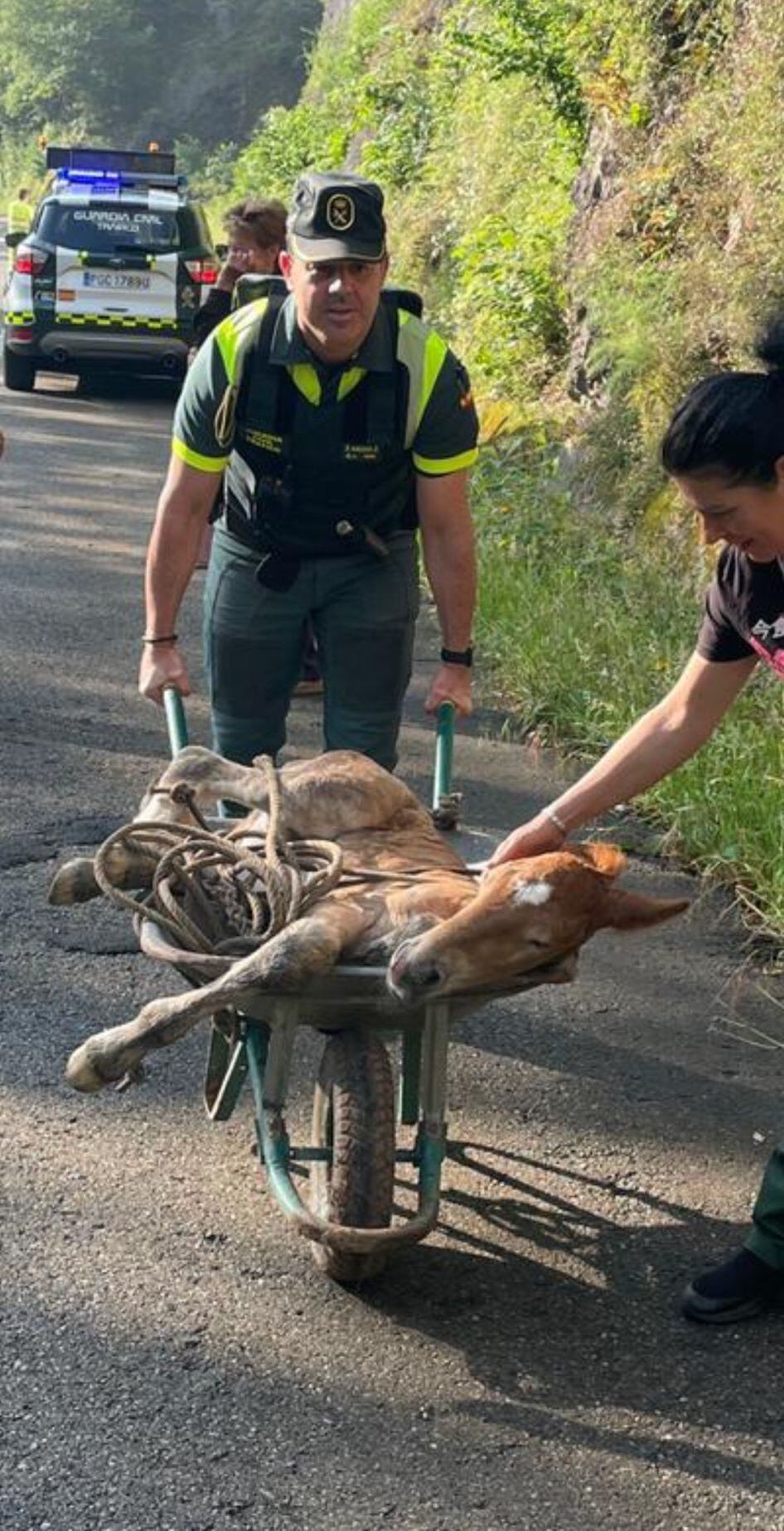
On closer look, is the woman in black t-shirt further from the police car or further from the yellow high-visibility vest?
the yellow high-visibility vest

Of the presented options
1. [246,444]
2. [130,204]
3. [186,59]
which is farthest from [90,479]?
[186,59]

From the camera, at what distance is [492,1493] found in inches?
134

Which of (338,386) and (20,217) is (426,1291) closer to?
(338,386)

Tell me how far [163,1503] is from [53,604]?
8082mm

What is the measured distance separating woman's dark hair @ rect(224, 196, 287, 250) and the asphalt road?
4117 mm

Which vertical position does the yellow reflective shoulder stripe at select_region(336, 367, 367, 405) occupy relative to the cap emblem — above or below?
below

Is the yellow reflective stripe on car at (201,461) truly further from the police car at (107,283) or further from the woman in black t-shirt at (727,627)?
the police car at (107,283)

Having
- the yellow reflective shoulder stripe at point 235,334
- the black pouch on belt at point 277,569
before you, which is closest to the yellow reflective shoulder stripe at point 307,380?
the yellow reflective shoulder stripe at point 235,334

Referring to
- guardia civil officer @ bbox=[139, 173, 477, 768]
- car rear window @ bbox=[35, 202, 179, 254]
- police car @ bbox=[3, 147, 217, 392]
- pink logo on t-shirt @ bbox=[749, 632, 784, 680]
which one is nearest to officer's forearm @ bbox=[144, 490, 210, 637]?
guardia civil officer @ bbox=[139, 173, 477, 768]

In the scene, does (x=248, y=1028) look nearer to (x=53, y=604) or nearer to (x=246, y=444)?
(x=246, y=444)

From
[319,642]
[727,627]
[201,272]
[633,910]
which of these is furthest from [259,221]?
[201,272]

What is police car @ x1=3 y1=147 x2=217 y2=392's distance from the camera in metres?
19.2

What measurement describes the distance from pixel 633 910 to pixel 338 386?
173 cm

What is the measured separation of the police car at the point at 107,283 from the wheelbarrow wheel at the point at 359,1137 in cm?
1612
